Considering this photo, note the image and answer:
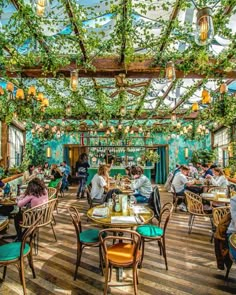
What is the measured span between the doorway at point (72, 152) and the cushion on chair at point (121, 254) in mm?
10729

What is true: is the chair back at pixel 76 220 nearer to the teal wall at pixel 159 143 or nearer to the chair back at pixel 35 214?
the chair back at pixel 35 214

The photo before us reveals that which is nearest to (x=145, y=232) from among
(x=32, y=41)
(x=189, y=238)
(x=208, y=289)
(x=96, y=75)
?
(x=208, y=289)

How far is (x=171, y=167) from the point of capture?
1300cm

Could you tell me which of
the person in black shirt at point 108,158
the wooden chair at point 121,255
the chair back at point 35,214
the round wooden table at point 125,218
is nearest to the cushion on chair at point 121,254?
the wooden chair at point 121,255

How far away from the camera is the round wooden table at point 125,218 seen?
8.79 ft

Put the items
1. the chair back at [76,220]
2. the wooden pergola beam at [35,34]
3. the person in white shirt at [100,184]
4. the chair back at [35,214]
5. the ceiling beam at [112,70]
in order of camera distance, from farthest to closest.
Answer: the person in white shirt at [100,184] → the ceiling beam at [112,70] → the chair back at [35,214] → the wooden pergola beam at [35,34] → the chair back at [76,220]

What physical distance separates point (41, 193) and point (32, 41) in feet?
8.35

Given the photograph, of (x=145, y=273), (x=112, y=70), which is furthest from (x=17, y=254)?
(x=112, y=70)

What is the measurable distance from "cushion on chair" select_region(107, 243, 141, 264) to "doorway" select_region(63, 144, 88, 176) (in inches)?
422

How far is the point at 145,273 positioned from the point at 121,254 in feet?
2.35

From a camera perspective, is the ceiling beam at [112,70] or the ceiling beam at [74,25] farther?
the ceiling beam at [112,70]

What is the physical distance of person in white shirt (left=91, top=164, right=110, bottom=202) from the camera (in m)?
5.17

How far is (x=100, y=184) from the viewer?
518 centimetres

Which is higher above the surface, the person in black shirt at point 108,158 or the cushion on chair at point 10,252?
the person in black shirt at point 108,158
